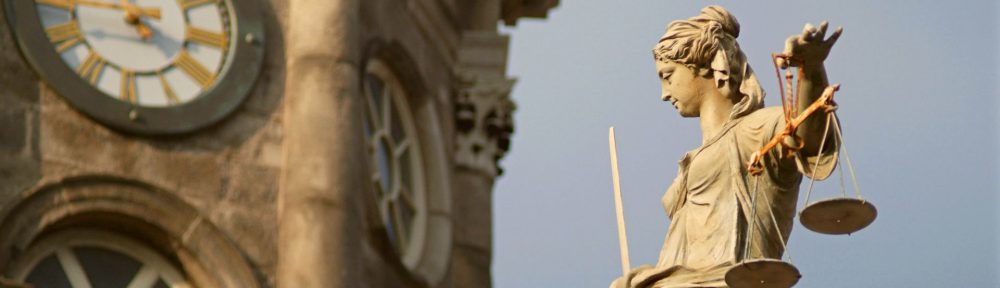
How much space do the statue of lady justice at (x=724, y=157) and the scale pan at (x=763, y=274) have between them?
0.43 meters

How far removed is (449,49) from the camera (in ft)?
112

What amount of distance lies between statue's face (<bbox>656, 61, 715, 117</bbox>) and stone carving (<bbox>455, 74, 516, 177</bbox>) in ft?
59.3

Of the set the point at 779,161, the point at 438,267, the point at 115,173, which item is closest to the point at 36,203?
the point at 115,173

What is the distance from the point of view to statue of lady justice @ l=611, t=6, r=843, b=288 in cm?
1495

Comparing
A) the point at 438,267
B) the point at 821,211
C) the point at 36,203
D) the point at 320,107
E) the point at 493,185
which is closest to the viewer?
the point at 821,211

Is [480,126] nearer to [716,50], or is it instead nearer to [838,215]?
[716,50]

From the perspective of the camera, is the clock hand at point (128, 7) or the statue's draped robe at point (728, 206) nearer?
the statue's draped robe at point (728, 206)

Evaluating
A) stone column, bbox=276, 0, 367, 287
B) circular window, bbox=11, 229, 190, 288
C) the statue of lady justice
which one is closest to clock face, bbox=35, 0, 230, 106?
stone column, bbox=276, 0, 367, 287

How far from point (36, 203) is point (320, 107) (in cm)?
299

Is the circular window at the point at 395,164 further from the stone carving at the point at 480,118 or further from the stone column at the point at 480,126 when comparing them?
the stone carving at the point at 480,118

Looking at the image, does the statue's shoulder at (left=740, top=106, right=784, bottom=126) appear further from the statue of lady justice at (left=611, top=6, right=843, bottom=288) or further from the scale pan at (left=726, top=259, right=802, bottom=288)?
the scale pan at (left=726, top=259, right=802, bottom=288)

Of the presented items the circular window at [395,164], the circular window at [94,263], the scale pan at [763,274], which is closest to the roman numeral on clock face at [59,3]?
the circular window at [94,263]

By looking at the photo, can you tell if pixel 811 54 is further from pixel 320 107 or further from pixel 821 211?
pixel 320 107

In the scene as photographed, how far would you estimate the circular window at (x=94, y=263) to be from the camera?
2802 centimetres
